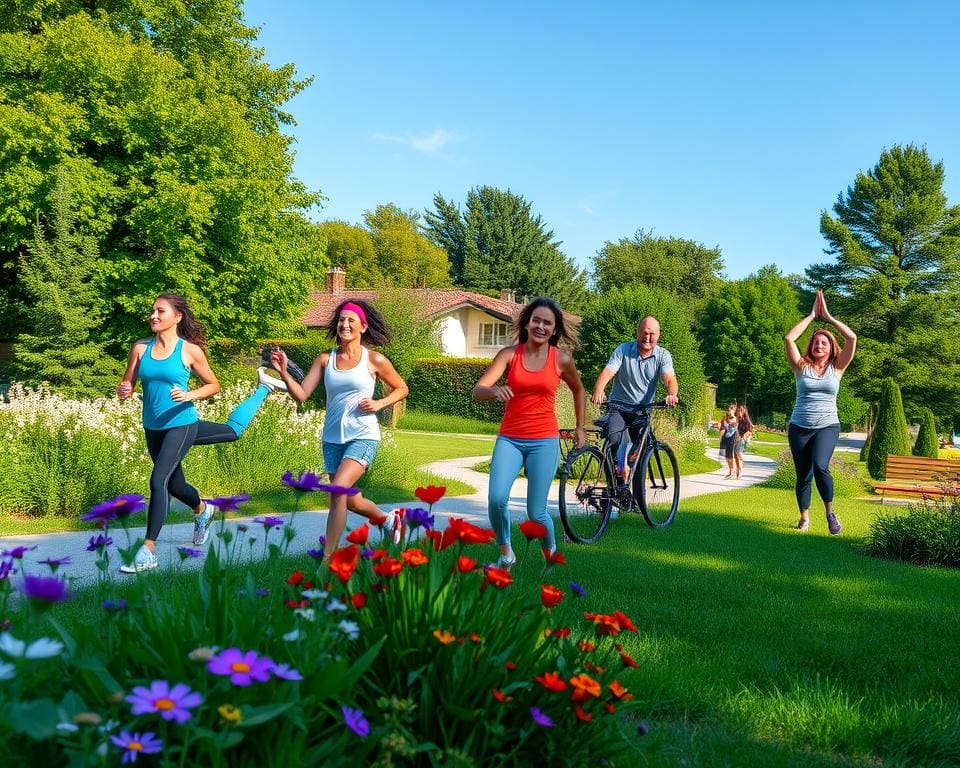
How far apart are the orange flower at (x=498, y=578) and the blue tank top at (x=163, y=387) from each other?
4151 millimetres

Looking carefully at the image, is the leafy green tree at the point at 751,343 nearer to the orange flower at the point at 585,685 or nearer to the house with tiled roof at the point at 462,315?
the house with tiled roof at the point at 462,315

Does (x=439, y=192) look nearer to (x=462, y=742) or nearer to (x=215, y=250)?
(x=215, y=250)

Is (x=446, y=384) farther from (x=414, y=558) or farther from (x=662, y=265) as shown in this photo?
(x=662, y=265)

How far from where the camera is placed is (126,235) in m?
25.1

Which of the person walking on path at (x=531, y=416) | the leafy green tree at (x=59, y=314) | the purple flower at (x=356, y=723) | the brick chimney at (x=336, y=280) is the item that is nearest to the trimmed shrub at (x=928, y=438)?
the person walking on path at (x=531, y=416)

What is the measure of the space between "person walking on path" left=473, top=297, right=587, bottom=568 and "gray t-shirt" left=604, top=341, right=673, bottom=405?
2.59 m

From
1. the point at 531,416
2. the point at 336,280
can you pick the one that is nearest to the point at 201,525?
the point at 531,416

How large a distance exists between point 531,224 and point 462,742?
71.7 meters

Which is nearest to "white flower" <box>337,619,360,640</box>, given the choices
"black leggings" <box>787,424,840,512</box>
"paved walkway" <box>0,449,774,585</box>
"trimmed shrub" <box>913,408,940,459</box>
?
"paved walkway" <box>0,449,774,585</box>

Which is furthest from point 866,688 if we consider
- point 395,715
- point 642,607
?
point 395,715

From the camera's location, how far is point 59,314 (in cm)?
2155

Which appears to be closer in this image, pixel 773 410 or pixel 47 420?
pixel 47 420

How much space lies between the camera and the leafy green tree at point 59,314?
2162 centimetres

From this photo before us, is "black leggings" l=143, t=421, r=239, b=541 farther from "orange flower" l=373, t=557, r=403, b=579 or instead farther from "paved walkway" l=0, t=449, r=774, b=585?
"orange flower" l=373, t=557, r=403, b=579
